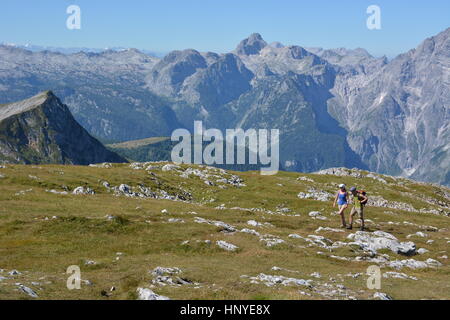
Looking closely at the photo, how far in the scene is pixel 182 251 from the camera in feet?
128

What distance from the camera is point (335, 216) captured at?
7306cm

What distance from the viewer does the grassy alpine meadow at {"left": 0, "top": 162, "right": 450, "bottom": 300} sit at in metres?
26.5

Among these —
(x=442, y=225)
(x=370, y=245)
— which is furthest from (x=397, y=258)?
(x=442, y=225)

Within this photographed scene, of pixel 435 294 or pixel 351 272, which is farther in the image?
pixel 351 272

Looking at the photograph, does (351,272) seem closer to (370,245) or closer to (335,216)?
(370,245)

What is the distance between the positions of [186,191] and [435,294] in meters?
64.4

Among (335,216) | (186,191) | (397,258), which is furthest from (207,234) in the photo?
(186,191)

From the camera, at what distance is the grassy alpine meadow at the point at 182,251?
87.0 feet

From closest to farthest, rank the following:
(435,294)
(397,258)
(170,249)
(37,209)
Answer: (435,294) → (170,249) → (397,258) → (37,209)
